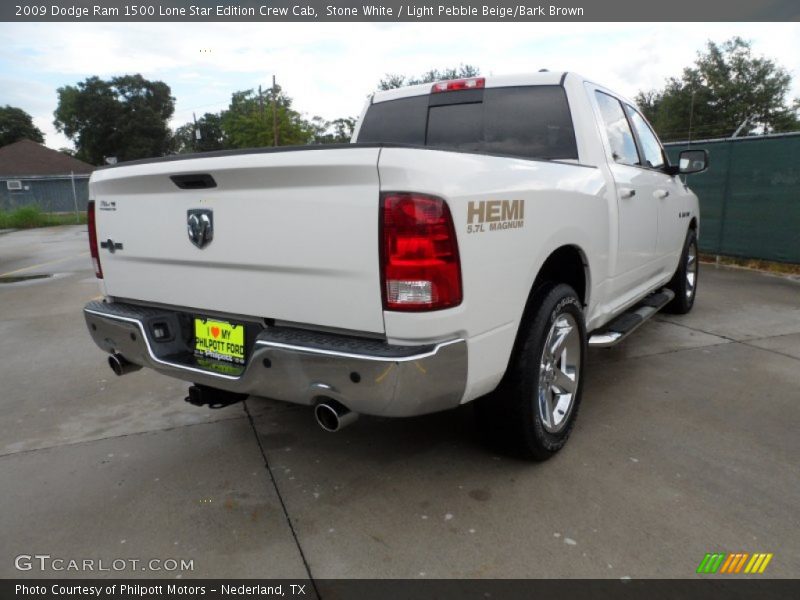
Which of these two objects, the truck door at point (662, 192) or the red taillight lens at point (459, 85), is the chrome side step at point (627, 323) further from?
the red taillight lens at point (459, 85)

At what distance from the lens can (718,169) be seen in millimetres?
9289

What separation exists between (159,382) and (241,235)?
2400 millimetres

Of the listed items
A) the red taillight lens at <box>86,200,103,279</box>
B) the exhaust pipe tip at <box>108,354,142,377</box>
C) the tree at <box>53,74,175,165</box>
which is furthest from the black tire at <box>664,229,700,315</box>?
the tree at <box>53,74,175,165</box>

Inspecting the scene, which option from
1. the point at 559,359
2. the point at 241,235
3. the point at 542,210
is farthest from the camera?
the point at 559,359

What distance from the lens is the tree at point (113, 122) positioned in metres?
62.1

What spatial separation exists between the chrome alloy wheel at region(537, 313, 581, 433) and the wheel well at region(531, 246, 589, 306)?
0.23 m

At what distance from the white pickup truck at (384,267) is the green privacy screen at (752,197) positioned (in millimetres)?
6232

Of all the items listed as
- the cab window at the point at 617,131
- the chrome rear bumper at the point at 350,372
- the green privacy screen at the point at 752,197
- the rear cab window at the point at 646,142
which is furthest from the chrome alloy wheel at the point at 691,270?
the chrome rear bumper at the point at 350,372

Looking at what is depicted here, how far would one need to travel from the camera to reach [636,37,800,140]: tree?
38.8 m

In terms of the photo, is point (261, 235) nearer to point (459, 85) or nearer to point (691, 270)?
point (459, 85)

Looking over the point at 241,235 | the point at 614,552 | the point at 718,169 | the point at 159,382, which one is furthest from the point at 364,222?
the point at 718,169

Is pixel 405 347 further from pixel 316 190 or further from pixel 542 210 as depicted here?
pixel 542 210
